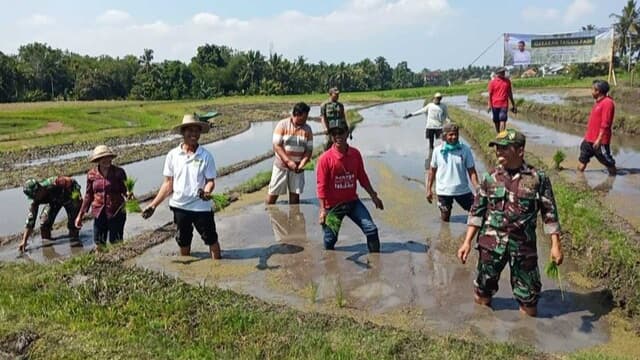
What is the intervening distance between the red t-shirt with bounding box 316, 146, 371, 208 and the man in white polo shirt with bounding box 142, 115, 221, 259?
44.7 inches

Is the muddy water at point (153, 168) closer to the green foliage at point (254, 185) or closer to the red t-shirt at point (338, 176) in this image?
the green foliage at point (254, 185)

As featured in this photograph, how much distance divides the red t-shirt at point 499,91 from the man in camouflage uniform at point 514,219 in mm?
7585

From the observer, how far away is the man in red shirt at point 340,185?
5.86 meters

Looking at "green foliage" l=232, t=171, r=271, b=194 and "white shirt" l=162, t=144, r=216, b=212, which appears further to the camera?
"green foliage" l=232, t=171, r=271, b=194

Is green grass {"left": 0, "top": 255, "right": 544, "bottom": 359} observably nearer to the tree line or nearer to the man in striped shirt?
the man in striped shirt

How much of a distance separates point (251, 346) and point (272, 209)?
4.74 m

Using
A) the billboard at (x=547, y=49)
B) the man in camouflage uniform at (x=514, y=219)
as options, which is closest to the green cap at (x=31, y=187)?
the man in camouflage uniform at (x=514, y=219)

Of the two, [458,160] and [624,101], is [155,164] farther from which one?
[624,101]

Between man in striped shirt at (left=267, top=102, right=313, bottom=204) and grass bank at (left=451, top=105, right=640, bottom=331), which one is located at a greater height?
man in striped shirt at (left=267, top=102, right=313, bottom=204)

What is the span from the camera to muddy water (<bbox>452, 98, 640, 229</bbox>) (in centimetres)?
757

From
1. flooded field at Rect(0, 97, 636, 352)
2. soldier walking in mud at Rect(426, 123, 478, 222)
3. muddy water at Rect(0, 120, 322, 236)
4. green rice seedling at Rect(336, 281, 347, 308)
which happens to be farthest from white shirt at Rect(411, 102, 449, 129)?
green rice seedling at Rect(336, 281, 347, 308)

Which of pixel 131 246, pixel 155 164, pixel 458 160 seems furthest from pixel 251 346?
pixel 155 164

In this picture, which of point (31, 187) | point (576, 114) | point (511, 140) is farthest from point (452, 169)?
point (576, 114)

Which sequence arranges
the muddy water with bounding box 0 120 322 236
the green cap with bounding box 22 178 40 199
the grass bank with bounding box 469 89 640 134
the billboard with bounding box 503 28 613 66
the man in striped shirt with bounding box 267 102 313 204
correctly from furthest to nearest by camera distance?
the billboard with bounding box 503 28 613 66 → the grass bank with bounding box 469 89 640 134 → the muddy water with bounding box 0 120 322 236 → the man in striped shirt with bounding box 267 102 313 204 → the green cap with bounding box 22 178 40 199
